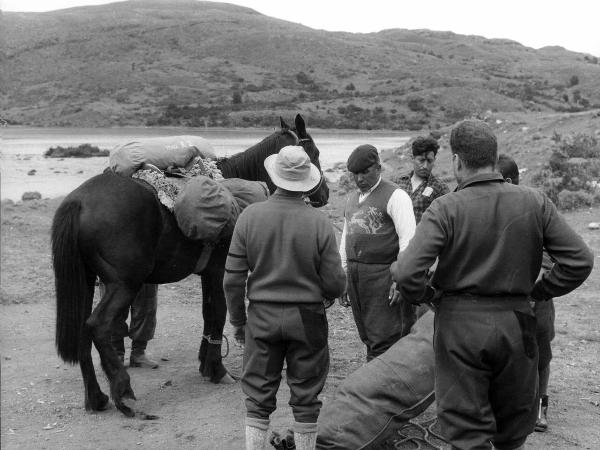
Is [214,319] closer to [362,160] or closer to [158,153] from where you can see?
[158,153]

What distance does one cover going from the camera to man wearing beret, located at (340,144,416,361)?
4.66m

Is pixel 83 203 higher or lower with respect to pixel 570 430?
higher

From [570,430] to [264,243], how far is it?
7.77 ft

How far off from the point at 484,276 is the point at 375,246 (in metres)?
1.56

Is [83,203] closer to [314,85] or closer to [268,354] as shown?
[268,354]

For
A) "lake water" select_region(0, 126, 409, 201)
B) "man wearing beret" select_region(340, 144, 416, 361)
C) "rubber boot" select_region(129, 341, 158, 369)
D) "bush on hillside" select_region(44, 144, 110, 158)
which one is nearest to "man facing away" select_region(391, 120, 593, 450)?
"man wearing beret" select_region(340, 144, 416, 361)

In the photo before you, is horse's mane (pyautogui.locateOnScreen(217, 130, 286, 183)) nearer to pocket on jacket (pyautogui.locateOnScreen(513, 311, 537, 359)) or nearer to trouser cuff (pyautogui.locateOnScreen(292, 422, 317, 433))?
trouser cuff (pyautogui.locateOnScreen(292, 422, 317, 433))

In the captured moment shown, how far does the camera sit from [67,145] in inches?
1807

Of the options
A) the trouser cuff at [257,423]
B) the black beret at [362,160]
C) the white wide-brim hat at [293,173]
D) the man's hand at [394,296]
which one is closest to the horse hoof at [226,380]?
the man's hand at [394,296]

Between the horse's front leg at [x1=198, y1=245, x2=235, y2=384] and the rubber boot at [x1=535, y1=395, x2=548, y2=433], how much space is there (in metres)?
2.30

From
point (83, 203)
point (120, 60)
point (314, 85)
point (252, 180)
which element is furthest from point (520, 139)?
point (120, 60)

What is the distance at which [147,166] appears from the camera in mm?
5434

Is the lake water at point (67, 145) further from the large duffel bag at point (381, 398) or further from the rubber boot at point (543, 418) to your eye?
the rubber boot at point (543, 418)

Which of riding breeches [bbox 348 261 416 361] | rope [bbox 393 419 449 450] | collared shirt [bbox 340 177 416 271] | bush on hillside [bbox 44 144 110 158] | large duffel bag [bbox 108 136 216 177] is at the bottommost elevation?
bush on hillside [bbox 44 144 110 158]
